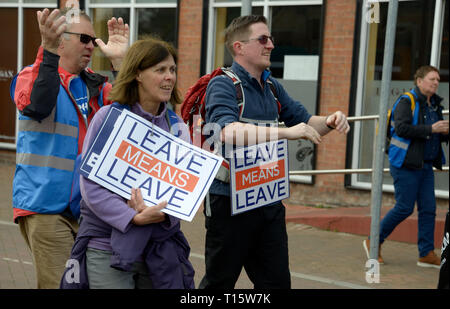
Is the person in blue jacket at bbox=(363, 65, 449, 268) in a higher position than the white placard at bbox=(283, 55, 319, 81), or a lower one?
lower

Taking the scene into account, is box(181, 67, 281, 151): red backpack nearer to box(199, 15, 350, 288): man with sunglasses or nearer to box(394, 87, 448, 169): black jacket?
box(199, 15, 350, 288): man with sunglasses

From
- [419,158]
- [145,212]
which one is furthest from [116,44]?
[419,158]

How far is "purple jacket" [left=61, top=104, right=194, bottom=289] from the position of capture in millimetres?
3133

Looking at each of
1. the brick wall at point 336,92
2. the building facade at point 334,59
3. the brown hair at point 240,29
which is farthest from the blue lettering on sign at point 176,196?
the brick wall at point 336,92

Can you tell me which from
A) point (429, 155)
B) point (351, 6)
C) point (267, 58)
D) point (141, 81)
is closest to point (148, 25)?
point (351, 6)

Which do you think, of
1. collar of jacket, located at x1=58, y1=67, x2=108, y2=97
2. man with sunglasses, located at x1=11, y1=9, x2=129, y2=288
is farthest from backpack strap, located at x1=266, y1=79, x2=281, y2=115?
man with sunglasses, located at x1=11, y1=9, x2=129, y2=288

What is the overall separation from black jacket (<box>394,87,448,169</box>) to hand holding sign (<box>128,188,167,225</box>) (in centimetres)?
450

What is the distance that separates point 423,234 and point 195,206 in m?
4.62

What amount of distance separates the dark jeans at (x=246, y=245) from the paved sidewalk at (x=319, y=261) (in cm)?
220

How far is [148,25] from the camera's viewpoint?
12992mm

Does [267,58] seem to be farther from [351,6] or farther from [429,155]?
[351,6]

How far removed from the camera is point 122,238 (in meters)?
3.14

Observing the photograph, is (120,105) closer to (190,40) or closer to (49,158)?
(49,158)

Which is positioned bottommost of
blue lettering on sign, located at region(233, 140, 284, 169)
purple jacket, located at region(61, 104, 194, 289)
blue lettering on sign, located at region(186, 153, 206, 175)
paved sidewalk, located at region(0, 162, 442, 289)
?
paved sidewalk, located at region(0, 162, 442, 289)
